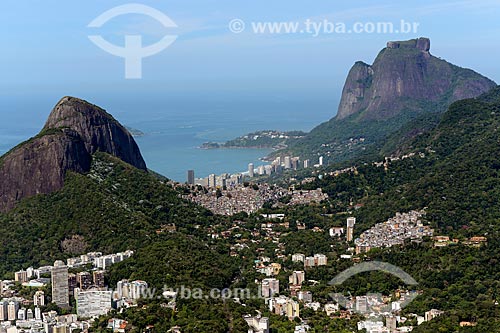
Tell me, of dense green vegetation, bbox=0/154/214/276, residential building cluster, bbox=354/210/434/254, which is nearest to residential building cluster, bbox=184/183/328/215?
dense green vegetation, bbox=0/154/214/276

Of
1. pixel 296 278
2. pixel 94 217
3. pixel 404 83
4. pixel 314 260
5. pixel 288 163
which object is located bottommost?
pixel 296 278

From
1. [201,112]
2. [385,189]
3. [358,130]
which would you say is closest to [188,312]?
[385,189]

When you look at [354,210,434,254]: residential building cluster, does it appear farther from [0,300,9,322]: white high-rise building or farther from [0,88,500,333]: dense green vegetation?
[0,300,9,322]: white high-rise building

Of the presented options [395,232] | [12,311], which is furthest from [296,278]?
[12,311]

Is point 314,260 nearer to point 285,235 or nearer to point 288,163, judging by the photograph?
point 285,235

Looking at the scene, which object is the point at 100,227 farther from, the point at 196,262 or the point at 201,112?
the point at 201,112

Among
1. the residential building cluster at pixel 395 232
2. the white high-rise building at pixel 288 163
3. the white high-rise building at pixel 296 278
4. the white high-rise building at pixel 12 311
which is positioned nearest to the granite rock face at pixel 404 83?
the white high-rise building at pixel 288 163

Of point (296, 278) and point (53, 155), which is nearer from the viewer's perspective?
point (296, 278)
